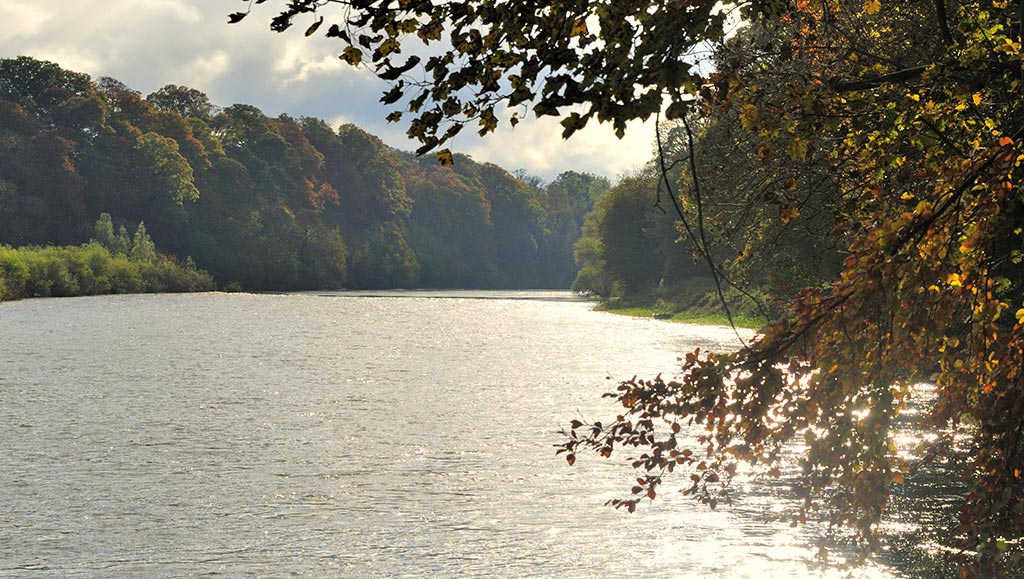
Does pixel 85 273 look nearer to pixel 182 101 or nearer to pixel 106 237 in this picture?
pixel 106 237

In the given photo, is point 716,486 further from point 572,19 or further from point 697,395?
point 572,19

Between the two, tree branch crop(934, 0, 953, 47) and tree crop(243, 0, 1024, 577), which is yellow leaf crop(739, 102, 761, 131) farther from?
tree branch crop(934, 0, 953, 47)

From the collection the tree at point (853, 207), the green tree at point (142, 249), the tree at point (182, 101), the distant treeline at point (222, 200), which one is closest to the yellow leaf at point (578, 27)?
the tree at point (853, 207)

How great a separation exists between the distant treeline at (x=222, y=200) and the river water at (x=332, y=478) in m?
48.5

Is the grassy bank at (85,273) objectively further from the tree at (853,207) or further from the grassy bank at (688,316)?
the tree at (853,207)

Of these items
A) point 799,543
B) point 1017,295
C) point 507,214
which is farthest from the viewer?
point 507,214

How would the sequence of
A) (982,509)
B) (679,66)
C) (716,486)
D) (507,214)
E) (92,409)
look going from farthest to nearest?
(507,214)
(92,409)
(716,486)
(982,509)
(679,66)

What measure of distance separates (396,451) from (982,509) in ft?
43.7

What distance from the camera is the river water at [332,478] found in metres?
12.5

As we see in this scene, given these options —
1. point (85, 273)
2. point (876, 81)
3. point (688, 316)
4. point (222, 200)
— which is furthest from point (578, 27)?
point (222, 200)

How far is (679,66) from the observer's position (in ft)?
18.1

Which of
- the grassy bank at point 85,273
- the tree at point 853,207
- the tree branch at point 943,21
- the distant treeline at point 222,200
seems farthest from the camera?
the distant treeline at point 222,200

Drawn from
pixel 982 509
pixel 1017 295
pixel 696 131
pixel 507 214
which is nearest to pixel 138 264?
pixel 696 131

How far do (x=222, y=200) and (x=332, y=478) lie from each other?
109 meters
